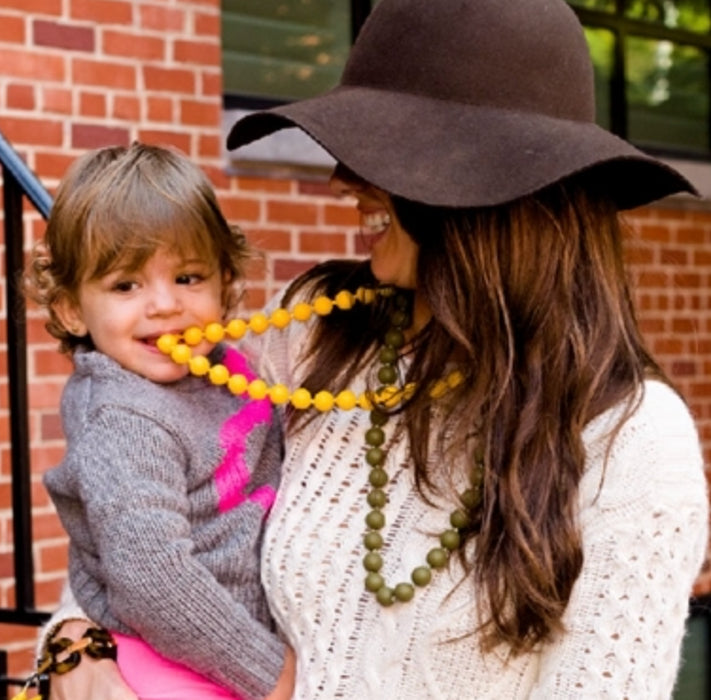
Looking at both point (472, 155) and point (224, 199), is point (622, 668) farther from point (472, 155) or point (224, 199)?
point (224, 199)

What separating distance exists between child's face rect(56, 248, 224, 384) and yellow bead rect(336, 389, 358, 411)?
25 centimetres

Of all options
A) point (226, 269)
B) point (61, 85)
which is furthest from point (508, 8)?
point (61, 85)

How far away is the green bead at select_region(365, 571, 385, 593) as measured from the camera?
78.5 inches

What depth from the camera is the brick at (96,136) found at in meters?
3.88

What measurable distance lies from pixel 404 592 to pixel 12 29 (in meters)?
2.33

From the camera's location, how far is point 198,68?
4.19 meters

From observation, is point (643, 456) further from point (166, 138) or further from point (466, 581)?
point (166, 138)

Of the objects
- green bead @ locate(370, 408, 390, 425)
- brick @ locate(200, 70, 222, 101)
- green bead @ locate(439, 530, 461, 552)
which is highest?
brick @ locate(200, 70, 222, 101)

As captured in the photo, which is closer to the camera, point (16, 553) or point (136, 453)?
point (136, 453)

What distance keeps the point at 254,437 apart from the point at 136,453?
261 millimetres

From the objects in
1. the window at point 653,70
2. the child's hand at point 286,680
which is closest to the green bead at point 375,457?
the child's hand at point 286,680

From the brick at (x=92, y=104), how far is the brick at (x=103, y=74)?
0.10ft

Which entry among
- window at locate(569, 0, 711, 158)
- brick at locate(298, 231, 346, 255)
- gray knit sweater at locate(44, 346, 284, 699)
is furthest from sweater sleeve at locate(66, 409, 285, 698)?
window at locate(569, 0, 711, 158)

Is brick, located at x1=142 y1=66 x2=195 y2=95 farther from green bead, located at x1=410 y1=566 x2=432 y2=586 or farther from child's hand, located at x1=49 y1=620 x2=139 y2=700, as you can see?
green bead, located at x1=410 y1=566 x2=432 y2=586
